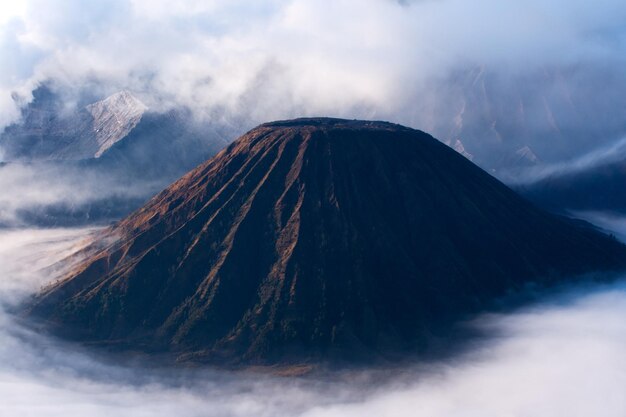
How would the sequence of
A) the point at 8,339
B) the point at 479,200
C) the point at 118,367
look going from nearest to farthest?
the point at 118,367
the point at 8,339
the point at 479,200

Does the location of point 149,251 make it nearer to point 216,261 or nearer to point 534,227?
point 216,261

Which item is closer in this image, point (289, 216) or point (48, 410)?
point (48, 410)

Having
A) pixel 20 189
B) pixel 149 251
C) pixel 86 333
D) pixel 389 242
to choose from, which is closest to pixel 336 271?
pixel 389 242

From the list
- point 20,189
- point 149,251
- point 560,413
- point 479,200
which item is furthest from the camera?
point 20,189

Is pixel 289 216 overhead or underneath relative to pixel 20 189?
underneath

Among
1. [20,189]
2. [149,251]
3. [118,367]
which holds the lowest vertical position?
[118,367]

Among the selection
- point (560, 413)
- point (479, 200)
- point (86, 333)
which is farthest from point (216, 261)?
point (560, 413)

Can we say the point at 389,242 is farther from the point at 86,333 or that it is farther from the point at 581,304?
the point at 86,333
